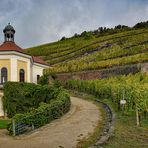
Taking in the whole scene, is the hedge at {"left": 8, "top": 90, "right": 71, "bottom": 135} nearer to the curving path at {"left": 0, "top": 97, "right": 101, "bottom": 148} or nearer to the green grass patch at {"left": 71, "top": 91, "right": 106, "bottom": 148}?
the curving path at {"left": 0, "top": 97, "right": 101, "bottom": 148}

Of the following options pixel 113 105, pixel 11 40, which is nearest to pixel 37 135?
pixel 113 105

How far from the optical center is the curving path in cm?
2236

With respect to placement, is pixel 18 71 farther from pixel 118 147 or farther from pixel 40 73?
pixel 118 147

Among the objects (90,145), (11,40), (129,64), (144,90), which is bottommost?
(90,145)

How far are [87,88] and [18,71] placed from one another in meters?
9.75

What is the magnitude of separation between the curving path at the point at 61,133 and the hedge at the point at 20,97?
949 cm

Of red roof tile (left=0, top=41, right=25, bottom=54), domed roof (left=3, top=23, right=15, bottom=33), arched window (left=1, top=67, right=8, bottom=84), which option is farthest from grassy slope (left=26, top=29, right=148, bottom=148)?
arched window (left=1, top=67, right=8, bottom=84)

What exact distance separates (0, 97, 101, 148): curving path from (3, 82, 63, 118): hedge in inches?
374

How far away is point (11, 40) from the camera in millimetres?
56375

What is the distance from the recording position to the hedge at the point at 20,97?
4266 centimetres

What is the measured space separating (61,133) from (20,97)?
63.7 feet

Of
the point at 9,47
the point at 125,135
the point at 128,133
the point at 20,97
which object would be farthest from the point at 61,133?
the point at 9,47

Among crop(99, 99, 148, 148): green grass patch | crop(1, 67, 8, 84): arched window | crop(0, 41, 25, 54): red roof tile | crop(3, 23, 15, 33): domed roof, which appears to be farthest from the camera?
crop(3, 23, 15, 33): domed roof

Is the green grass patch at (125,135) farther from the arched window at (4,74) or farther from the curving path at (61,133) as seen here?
the arched window at (4,74)
